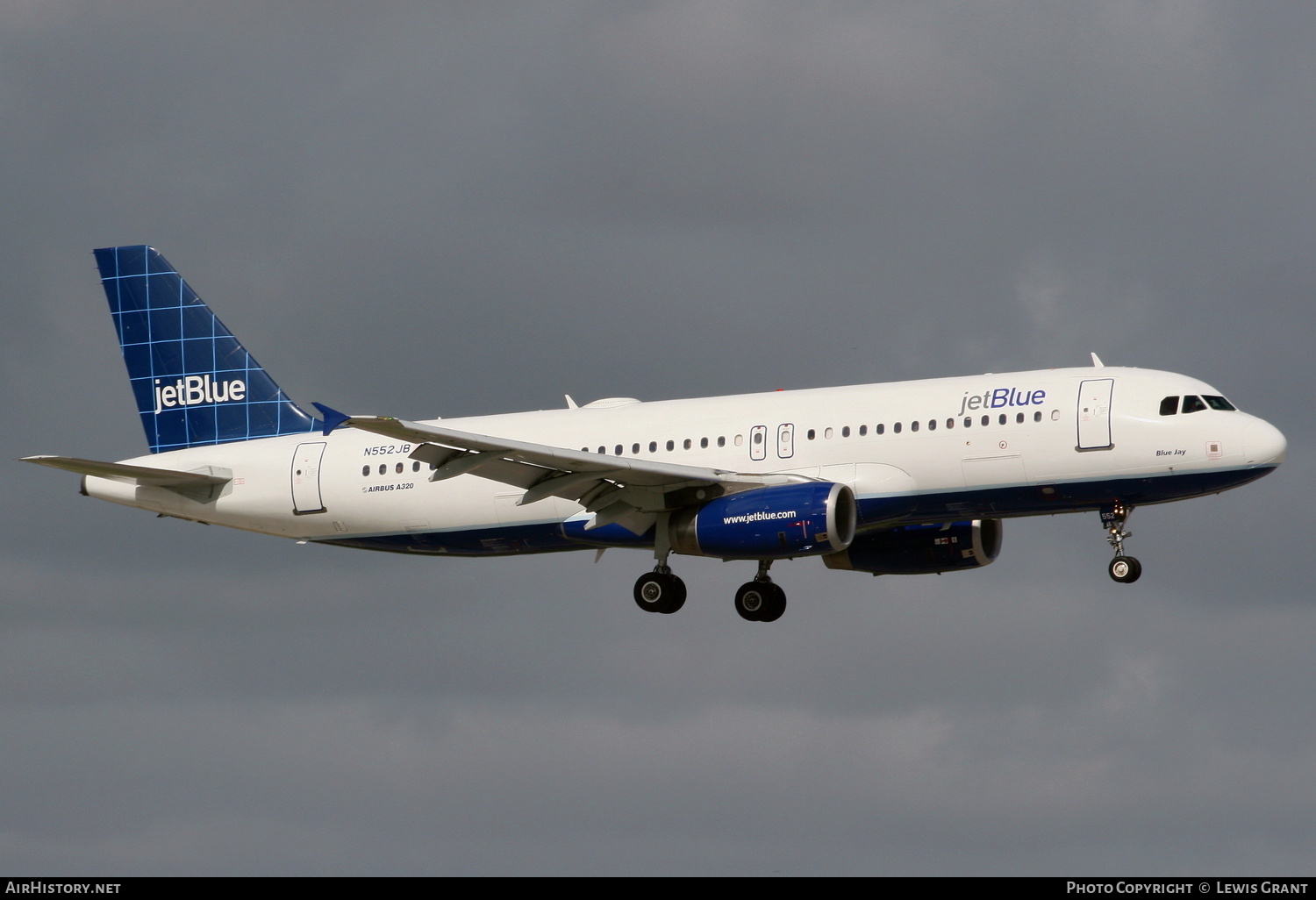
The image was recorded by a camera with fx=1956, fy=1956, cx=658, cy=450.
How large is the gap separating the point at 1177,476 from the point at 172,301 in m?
31.3

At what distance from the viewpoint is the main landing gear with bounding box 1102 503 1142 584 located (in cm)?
4978

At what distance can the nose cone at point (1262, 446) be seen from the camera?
4806cm

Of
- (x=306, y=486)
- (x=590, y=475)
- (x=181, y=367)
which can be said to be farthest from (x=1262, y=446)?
(x=181, y=367)

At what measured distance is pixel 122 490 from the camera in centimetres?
5753

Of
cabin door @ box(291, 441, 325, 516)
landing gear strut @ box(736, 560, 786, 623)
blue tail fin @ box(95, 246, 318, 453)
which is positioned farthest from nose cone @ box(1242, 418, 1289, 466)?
blue tail fin @ box(95, 246, 318, 453)

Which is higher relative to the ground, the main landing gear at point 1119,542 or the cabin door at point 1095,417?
the cabin door at point 1095,417

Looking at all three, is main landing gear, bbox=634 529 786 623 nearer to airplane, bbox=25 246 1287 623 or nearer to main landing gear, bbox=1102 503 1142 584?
airplane, bbox=25 246 1287 623

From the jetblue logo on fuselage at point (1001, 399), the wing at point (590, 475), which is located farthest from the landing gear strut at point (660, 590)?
the jetblue logo on fuselage at point (1001, 399)

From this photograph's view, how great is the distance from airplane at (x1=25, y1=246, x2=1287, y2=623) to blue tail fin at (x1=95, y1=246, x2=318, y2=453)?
0.06 meters

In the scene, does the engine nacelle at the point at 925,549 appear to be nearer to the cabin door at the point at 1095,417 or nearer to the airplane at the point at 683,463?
the airplane at the point at 683,463

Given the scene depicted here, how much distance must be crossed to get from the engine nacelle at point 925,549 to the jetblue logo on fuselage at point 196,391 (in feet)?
61.3

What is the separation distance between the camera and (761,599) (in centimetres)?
5653

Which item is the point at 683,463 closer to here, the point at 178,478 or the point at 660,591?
the point at 660,591

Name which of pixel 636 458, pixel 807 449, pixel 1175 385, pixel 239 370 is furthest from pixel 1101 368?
pixel 239 370
